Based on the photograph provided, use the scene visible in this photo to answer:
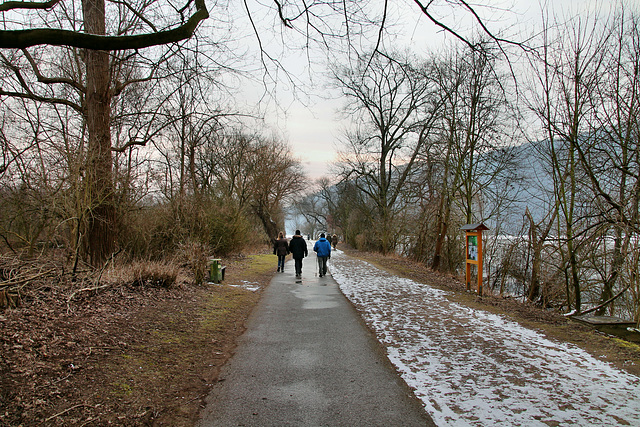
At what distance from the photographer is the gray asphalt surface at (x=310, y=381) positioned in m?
3.52

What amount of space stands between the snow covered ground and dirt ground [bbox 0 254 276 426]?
8.02 feet

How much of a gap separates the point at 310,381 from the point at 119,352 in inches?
93.9

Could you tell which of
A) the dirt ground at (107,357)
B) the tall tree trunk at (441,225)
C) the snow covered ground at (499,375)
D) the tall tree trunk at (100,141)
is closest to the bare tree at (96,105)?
the tall tree trunk at (100,141)

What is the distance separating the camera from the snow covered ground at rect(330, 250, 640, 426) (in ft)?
11.8

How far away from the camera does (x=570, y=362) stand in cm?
504

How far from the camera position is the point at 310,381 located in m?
4.39

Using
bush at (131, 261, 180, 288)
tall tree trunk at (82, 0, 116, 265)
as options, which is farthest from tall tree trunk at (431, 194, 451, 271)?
tall tree trunk at (82, 0, 116, 265)

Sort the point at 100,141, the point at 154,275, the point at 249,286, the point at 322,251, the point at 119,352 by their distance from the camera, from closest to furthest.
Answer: the point at 119,352 → the point at 154,275 → the point at 100,141 → the point at 249,286 → the point at 322,251

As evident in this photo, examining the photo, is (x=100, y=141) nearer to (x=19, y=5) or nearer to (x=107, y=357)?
(x=19, y=5)

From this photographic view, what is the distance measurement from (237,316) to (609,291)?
31.8 feet

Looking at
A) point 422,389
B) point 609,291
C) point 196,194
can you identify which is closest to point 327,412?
point 422,389

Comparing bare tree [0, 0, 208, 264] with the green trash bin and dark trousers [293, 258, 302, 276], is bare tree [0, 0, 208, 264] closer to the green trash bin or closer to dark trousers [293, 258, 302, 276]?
the green trash bin

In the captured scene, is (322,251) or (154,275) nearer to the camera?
→ (154,275)

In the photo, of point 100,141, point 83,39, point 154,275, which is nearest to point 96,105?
point 100,141
